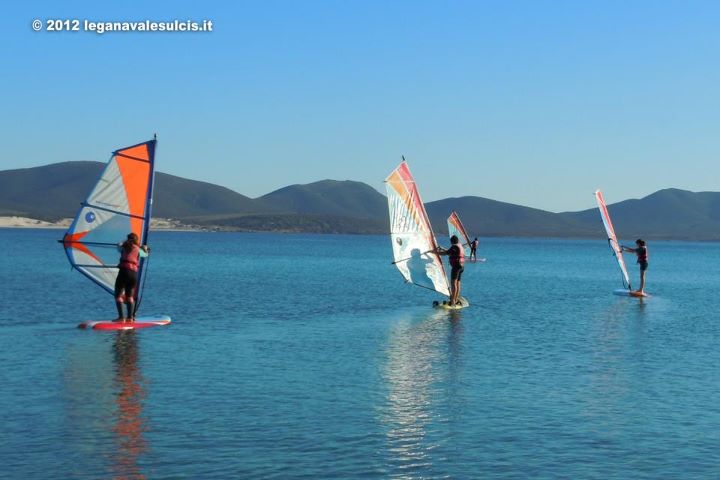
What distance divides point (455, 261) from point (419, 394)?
14.1 meters

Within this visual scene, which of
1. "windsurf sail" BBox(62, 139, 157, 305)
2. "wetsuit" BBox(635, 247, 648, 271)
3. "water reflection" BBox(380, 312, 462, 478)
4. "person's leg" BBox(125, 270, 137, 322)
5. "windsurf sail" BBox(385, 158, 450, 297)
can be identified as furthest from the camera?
"wetsuit" BBox(635, 247, 648, 271)

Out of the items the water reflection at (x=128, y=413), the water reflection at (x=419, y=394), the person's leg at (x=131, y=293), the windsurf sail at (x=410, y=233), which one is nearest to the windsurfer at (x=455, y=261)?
the windsurf sail at (x=410, y=233)

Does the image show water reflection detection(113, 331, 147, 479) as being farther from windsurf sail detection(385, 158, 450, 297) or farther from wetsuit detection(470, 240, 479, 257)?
wetsuit detection(470, 240, 479, 257)

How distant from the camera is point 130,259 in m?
22.8

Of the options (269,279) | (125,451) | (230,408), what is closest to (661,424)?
(230,408)

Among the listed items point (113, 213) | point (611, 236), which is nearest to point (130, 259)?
point (113, 213)

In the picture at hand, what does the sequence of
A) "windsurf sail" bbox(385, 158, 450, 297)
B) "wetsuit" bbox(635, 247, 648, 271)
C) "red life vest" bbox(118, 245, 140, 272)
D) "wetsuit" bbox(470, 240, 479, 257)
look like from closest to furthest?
"red life vest" bbox(118, 245, 140, 272) < "windsurf sail" bbox(385, 158, 450, 297) < "wetsuit" bbox(635, 247, 648, 271) < "wetsuit" bbox(470, 240, 479, 257)

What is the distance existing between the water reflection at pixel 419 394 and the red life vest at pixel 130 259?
6197 mm

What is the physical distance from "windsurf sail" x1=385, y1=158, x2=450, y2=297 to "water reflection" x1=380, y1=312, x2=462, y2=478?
17.3ft

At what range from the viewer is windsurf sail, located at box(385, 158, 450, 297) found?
99.2 ft

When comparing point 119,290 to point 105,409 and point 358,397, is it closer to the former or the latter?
point 105,409

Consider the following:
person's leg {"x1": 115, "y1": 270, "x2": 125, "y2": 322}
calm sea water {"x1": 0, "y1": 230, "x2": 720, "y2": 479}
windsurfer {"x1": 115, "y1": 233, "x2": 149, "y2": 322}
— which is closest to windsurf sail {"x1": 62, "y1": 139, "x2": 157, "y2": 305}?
person's leg {"x1": 115, "y1": 270, "x2": 125, "y2": 322}

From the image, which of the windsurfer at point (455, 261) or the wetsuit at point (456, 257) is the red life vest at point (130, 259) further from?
the wetsuit at point (456, 257)

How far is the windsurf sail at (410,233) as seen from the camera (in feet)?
99.2
